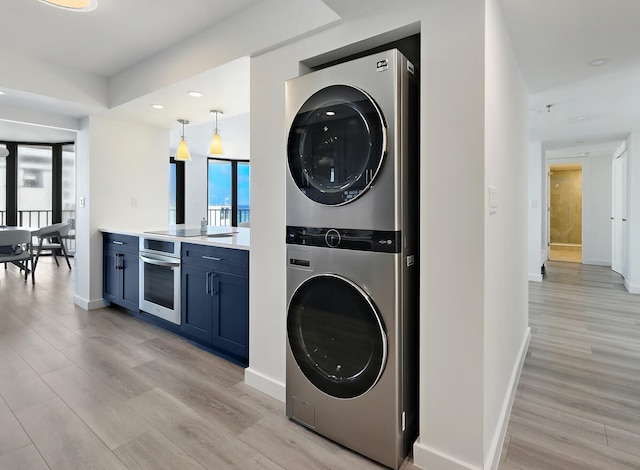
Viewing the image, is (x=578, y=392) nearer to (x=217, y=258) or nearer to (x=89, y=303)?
(x=217, y=258)

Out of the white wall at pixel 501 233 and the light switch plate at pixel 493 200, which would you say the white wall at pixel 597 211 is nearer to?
the white wall at pixel 501 233

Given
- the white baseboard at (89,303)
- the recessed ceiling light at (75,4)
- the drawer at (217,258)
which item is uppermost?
the recessed ceiling light at (75,4)

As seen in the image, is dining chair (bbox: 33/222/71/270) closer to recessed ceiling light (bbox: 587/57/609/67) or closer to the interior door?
recessed ceiling light (bbox: 587/57/609/67)

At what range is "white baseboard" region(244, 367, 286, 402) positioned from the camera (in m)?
2.16

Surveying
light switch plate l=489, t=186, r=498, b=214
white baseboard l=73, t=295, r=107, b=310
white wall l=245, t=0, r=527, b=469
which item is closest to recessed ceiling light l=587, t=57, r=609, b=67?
white wall l=245, t=0, r=527, b=469

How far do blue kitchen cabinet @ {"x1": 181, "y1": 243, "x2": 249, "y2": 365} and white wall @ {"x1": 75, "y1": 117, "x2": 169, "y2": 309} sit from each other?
5.55 feet

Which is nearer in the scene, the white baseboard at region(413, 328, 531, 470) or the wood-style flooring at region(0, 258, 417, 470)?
the white baseboard at region(413, 328, 531, 470)

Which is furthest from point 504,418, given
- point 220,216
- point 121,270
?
point 220,216

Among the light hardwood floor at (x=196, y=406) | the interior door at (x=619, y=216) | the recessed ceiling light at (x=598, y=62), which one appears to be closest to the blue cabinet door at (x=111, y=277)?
the light hardwood floor at (x=196, y=406)

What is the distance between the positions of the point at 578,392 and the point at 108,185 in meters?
4.62

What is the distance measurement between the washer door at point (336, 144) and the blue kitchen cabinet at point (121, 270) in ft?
8.18

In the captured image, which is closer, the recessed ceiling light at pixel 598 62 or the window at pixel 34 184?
the recessed ceiling light at pixel 598 62

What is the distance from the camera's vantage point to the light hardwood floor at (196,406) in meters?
1.67

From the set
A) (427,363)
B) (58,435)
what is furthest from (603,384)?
(58,435)
